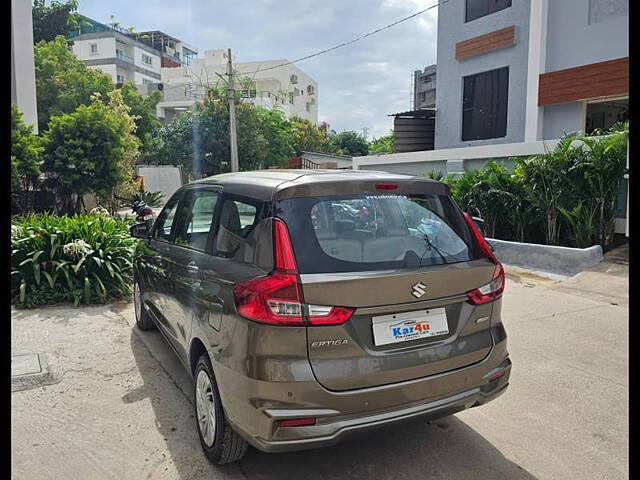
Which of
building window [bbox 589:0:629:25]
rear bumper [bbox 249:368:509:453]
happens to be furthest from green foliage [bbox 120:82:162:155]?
rear bumper [bbox 249:368:509:453]

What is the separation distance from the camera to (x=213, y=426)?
9.86 feet

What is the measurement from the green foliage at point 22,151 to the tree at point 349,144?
4821cm

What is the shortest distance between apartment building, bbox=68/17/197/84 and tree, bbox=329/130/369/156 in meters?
20.9

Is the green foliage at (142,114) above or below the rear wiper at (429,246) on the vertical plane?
above

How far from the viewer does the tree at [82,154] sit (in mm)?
11602

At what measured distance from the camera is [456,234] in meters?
3.15

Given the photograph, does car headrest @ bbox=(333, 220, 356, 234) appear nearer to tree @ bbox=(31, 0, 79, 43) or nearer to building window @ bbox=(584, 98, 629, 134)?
building window @ bbox=(584, 98, 629, 134)

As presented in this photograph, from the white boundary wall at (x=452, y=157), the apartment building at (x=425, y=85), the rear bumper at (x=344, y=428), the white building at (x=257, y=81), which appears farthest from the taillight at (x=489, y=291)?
the apartment building at (x=425, y=85)

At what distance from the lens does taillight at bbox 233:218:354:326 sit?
2516 millimetres

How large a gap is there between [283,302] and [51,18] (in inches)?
1508

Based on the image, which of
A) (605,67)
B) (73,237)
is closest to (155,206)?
(73,237)

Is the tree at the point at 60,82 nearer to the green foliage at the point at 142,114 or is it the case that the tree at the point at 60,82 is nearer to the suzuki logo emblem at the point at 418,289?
the green foliage at the point at 142,114
